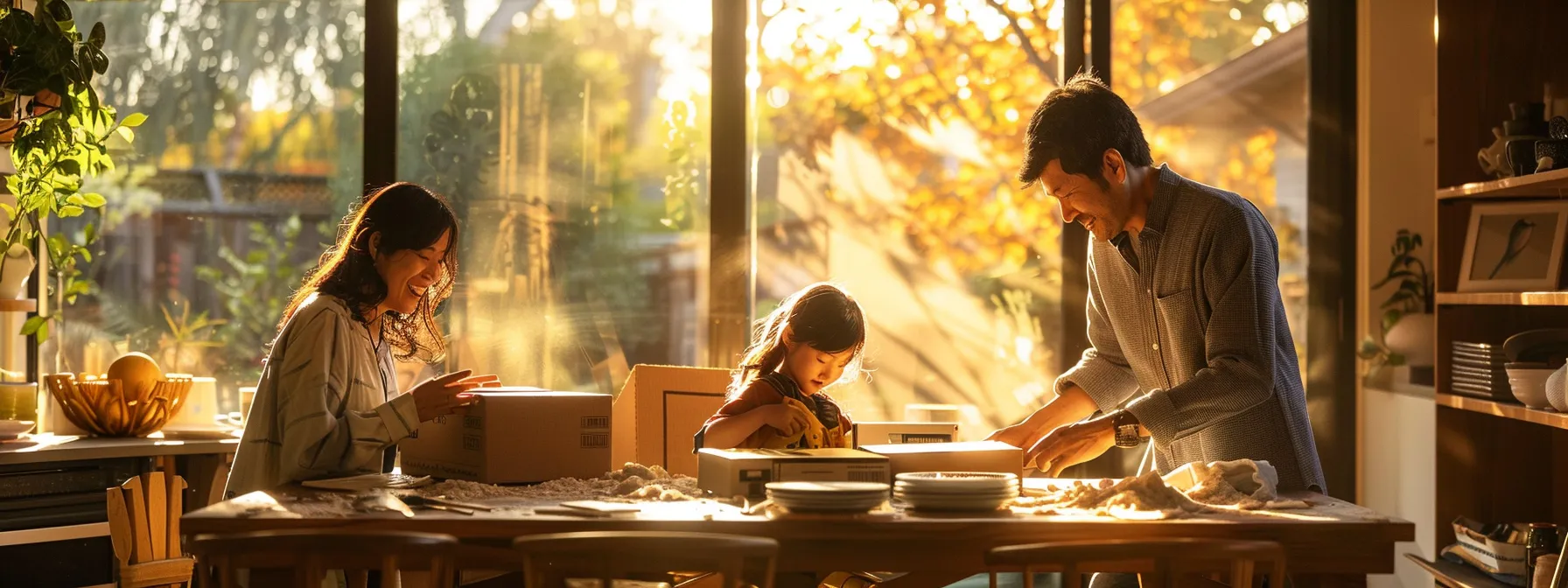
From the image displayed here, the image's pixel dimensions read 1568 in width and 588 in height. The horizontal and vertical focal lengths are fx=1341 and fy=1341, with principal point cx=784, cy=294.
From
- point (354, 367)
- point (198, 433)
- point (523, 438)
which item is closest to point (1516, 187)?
point (523, 438)

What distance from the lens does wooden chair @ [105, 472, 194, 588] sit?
3268 millimetres

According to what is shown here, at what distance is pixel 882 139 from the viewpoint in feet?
13.6

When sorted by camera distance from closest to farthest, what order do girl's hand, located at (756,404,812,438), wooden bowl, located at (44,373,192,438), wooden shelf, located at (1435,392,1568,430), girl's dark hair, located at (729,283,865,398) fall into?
girl's hand, located at (756,404,812,438) < girl's dark hair, located at (729,283,865,398) < wooden shelf, located at (1435,392,1568,430) < wooden bowl, located at (44,373,192,438)

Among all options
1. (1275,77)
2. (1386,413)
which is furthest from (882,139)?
(1386,413)

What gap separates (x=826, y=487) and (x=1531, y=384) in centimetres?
187

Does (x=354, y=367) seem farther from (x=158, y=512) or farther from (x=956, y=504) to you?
(x=158, y=512)

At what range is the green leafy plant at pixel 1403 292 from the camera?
154 inches

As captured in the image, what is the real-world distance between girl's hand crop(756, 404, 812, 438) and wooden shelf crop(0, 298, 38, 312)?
2215 mm

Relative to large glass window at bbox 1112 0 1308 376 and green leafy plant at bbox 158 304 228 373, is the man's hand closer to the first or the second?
large glass window at bbox 1112 0 1308 376

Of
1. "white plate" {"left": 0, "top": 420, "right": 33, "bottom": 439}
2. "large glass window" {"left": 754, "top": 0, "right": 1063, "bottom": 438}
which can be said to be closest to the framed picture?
"large glass window" {"left": 754, "top": 0, "right": 1063, "bottom": 438}

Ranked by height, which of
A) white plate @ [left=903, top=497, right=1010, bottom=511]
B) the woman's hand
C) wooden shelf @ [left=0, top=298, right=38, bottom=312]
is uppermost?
wooden shelf @ [left=0, top=298, right=38, bottom=312]

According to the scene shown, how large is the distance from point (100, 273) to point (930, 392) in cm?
255

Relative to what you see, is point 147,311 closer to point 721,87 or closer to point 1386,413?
point 721,87

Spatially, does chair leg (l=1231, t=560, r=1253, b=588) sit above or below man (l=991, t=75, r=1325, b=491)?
below
